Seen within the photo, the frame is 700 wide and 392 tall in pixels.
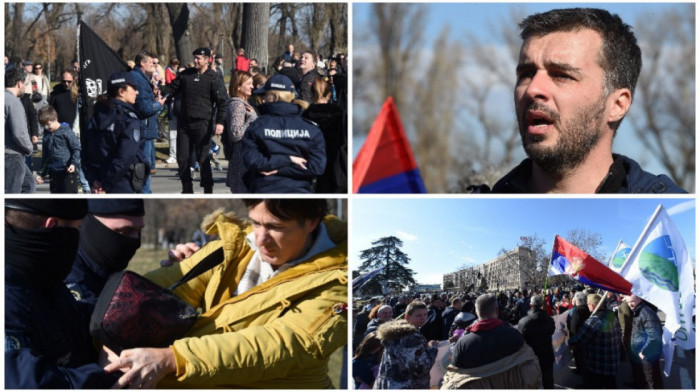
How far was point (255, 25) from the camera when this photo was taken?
651 centimetres

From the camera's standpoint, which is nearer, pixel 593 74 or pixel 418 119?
pixel 593 74

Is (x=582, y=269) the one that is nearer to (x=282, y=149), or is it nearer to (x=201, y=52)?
(x=282, y=149)

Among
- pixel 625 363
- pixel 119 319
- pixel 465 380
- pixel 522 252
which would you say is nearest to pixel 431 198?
pixel 522 252

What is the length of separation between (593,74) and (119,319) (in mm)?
2594

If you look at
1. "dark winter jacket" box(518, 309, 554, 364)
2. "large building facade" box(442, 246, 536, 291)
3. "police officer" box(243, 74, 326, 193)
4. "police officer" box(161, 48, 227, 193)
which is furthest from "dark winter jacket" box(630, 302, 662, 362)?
"police officer" box(161, 48, 227, 193)

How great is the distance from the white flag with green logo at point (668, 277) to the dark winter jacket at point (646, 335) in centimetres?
5

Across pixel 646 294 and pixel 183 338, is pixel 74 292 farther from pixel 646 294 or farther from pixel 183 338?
pixel 646 294

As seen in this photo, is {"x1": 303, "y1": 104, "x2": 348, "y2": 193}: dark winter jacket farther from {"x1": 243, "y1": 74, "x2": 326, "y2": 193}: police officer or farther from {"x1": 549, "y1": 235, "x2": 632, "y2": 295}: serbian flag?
{"x1": 549, "y1": 235, "x2": 632, "y2": 295}: serbian flag

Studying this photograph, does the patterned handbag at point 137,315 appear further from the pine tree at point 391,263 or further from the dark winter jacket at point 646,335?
the dark winter jacket at point 646,335

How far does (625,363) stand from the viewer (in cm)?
615

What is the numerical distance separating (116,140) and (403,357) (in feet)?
7.29

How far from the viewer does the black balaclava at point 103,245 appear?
579 cm

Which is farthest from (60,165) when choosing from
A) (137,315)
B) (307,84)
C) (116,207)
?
(137,315)

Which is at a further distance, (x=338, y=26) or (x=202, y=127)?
(x=202, y=127)
